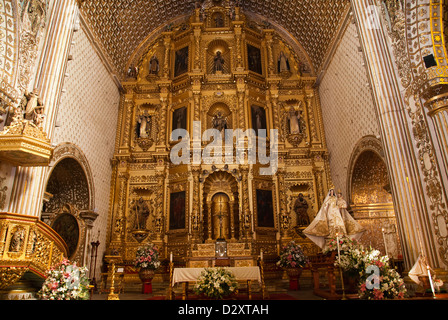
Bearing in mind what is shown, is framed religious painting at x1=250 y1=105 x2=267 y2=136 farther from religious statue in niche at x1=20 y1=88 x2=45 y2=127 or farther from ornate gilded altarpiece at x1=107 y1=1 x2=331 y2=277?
religious statue in niche at x1=20 y1=88 x2=45 y2=127

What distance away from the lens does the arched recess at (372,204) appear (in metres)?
13.2

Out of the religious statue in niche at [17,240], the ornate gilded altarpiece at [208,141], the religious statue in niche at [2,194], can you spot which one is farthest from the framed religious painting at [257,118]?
the religious statue in niche at [17,240]

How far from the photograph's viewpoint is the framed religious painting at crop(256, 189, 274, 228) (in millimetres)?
15336

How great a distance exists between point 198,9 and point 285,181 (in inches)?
457

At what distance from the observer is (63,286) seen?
628cm

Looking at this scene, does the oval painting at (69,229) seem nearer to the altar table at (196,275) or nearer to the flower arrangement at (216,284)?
the altar table at (196,275)

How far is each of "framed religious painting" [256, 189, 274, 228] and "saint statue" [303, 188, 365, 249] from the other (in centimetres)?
536

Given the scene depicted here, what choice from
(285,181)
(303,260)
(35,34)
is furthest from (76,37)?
(303,260)

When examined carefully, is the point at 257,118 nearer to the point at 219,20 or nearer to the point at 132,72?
the point at 219,20

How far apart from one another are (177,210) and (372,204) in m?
8.89

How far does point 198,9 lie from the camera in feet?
63.1

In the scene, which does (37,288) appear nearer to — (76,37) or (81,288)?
(81,288)

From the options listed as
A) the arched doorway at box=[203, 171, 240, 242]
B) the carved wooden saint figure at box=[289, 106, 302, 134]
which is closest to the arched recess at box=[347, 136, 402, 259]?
the carved wooden saint figure at box=[289, 106, 302, 134]

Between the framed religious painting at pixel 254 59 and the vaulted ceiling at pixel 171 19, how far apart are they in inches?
102
